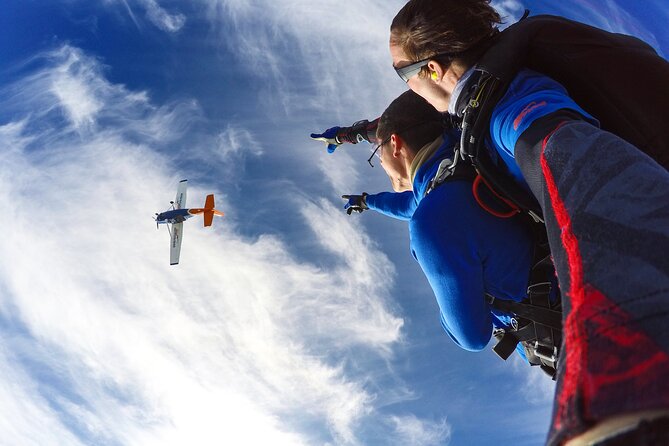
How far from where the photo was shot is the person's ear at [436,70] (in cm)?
360

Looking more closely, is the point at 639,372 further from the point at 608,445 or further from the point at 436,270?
the point at 436,270

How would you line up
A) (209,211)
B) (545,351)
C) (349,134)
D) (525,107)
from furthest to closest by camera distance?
(209,211) < (349,134) < (545,351) < (525,107)

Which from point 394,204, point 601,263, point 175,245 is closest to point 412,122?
point 394,204

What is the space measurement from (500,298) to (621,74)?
7.10ft

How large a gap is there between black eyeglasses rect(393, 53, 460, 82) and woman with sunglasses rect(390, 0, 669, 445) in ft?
4.10

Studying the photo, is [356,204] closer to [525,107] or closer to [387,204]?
[387,204]

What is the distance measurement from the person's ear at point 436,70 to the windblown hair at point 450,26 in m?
0.05

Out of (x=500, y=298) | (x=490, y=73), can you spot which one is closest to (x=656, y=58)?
(x=490, y=73)

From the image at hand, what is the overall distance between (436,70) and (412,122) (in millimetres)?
1161

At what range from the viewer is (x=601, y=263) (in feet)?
3.73

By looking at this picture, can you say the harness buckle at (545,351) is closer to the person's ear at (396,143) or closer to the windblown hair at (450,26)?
the person's ear at (396,143)

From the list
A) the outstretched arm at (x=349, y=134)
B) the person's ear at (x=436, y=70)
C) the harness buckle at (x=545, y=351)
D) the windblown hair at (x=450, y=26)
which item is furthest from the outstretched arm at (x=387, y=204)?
the windblown hair at (x=450, y=26)

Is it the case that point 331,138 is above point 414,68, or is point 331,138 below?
above

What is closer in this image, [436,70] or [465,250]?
[465,250]
